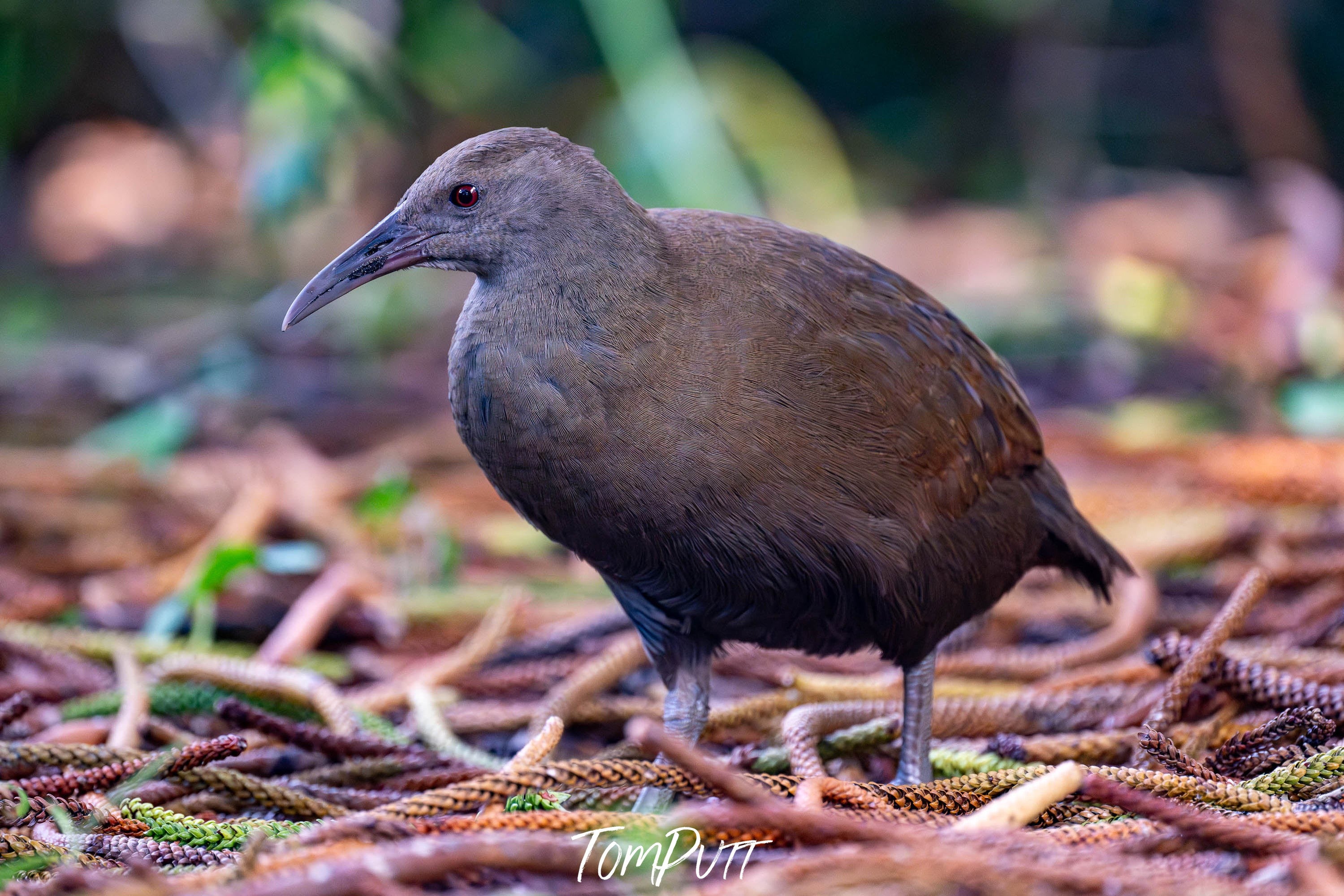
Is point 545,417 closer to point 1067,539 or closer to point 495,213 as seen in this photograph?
point 495,213

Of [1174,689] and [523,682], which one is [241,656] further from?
[1174,689]

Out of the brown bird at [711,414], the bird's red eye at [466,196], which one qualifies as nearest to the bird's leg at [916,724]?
the brown bird at [711,414]

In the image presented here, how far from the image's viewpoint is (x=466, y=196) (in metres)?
2.59

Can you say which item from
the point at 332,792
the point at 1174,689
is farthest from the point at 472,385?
the point at 1174,689

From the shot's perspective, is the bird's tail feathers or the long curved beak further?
the bird's tail feathers

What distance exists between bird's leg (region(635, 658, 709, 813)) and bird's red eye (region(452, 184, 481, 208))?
3.43 feet

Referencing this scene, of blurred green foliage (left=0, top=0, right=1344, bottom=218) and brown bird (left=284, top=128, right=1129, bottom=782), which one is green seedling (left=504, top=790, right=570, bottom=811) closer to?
brown bird (left=284, top=128, right=1129, bottom=782)

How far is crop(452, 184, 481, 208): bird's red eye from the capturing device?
2590mm

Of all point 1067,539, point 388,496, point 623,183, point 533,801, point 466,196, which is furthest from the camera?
point 623,183

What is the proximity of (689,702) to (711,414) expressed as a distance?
73 cm

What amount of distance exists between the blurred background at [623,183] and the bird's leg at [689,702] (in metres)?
Result: 1.30

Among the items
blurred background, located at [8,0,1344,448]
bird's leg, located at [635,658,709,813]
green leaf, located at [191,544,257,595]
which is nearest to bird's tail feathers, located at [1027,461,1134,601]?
bird's leg, located at [635,658,709,813]

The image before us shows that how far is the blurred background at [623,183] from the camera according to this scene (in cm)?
537

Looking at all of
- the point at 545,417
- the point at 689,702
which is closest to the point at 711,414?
the point at 545,417
